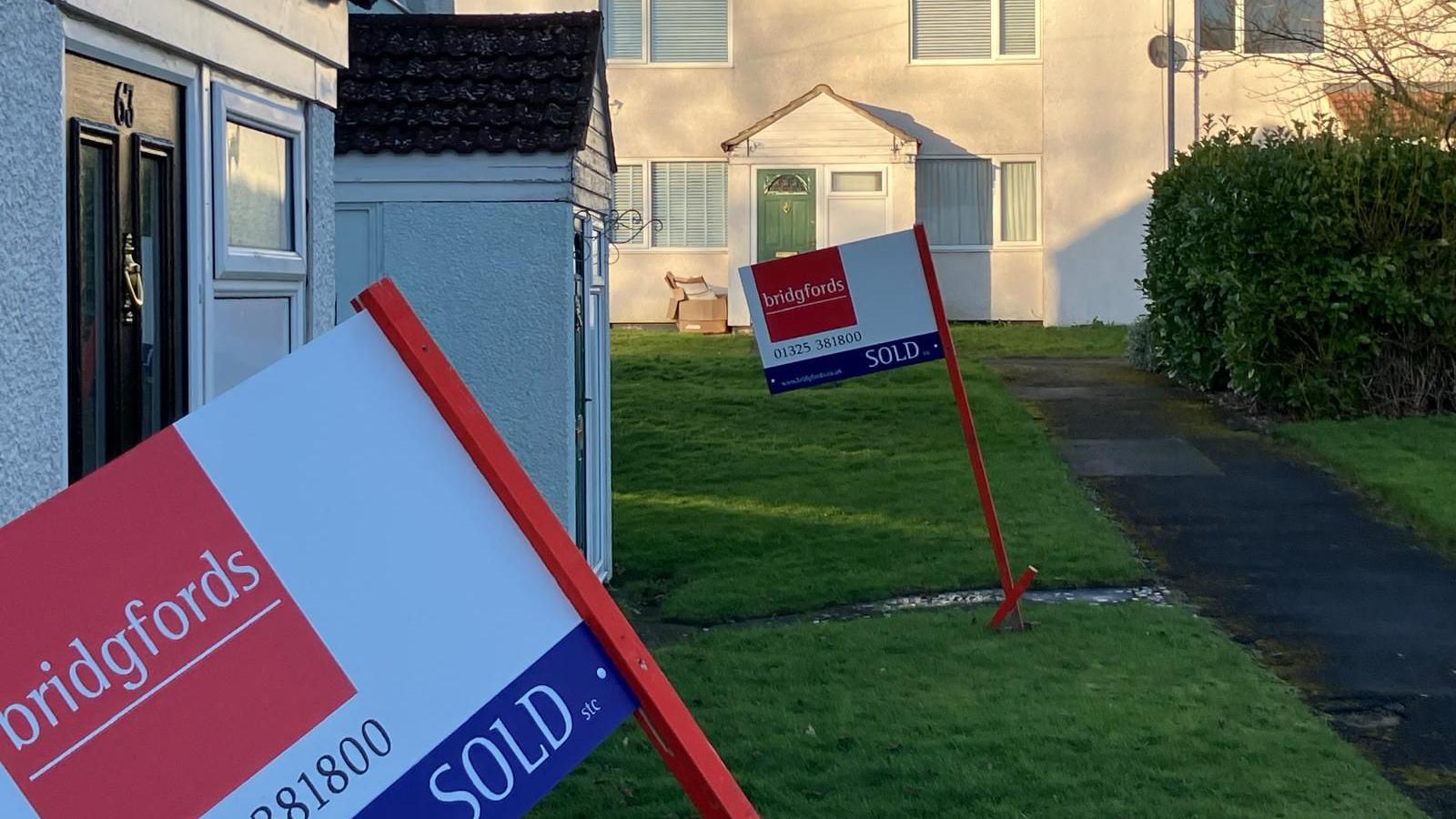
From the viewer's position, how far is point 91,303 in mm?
4098

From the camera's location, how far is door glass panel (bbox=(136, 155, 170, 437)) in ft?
14.3

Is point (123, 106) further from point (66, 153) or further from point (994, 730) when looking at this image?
point (994, 730)

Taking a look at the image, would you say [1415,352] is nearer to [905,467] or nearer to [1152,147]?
[905,467]

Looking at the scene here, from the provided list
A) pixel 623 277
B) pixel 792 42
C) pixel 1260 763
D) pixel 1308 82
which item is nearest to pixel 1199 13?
pixel 1308 82

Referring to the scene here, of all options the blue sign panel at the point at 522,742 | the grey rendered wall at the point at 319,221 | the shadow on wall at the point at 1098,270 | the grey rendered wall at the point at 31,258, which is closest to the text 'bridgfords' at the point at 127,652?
the blue sign panel at the point at 522,742

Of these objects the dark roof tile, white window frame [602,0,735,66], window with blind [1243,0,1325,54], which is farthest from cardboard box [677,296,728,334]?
the dark roof tile

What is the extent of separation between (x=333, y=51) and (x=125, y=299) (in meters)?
1.56

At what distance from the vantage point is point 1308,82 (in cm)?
2484

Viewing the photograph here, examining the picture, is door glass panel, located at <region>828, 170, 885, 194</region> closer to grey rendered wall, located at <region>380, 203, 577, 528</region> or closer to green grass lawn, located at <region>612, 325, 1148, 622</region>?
green grass lawn, located at <region>612, 325, 1148, 622</region>

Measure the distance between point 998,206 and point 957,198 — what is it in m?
0.62

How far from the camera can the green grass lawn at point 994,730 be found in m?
5.90

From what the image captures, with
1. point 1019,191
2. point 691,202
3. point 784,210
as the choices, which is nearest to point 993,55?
point 1019,191

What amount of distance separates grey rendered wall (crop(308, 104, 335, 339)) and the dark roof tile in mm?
3557

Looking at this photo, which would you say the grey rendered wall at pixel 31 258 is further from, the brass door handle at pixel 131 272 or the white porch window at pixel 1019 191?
the white porch window at pixel 1019 191
